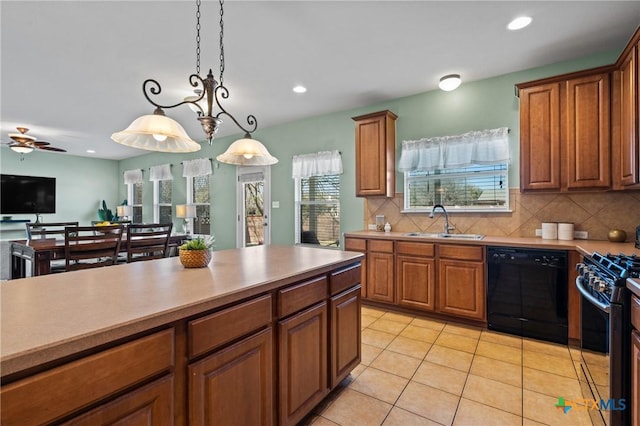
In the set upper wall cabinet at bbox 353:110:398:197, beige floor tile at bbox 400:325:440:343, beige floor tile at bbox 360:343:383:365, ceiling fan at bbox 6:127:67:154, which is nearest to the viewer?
beige floor tile at bbox 360:343:383:365

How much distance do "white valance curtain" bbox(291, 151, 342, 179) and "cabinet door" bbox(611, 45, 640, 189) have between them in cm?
296

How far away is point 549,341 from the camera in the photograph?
8.89 feet

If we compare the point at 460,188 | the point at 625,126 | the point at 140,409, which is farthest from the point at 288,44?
the point at 625,126

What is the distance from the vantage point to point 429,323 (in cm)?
323

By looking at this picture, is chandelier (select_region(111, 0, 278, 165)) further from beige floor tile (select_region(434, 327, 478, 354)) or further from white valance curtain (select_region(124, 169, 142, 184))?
white valance curtain (select_region(124, 169, 142, 184))

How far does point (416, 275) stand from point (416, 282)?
79 mm

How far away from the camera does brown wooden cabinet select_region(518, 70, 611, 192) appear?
2.63 m

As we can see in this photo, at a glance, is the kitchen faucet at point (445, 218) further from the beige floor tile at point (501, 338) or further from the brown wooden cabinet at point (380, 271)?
the beige floor tile at point (501, 338)

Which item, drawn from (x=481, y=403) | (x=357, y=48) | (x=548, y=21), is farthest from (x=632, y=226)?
(x=357, y=48)

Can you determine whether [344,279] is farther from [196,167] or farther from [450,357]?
[196,167]

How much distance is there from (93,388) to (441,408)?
190 cm

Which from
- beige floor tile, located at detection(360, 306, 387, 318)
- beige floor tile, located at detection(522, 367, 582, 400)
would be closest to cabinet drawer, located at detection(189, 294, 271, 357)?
beige floor tile, located at detection(522, 367, 582, 400)

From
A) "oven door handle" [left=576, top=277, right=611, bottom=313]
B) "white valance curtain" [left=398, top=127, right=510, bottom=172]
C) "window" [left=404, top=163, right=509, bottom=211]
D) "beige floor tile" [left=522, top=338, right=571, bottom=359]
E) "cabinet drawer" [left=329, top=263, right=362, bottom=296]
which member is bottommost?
"beige floor tile" [left=522, top=338, right=571, bottom=359]

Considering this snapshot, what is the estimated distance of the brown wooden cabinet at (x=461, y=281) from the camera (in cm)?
297
